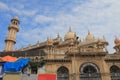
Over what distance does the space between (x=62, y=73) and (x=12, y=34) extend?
94.2ft

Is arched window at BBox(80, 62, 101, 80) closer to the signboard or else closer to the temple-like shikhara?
the temple-like shikhara

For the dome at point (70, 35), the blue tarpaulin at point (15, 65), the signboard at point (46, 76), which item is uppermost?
the dome at point (70, 35)

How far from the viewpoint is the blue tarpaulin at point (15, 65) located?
2959 centimetres

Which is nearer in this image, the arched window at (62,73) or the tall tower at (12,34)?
the arched window at (62,73)

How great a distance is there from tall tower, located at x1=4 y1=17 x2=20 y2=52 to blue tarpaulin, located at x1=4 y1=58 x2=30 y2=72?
2290 centimetres

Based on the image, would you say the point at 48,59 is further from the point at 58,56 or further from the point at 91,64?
the point at 91,64

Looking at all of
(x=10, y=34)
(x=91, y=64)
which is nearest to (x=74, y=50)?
(x=91, y=64)

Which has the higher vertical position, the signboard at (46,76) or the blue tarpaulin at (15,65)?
the blue tarpaulin at (15,65)

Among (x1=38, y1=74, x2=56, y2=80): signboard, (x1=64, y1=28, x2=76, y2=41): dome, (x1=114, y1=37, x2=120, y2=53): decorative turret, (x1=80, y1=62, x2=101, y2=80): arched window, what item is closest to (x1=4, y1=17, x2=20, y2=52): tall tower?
(x1=64, y1=28, x2=76, y2=41): dome

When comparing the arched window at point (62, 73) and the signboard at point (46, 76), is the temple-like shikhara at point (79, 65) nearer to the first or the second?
the arched window at point (62, 73)

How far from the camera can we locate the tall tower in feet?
175

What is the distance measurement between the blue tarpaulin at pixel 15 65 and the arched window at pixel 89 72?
8.41 meters

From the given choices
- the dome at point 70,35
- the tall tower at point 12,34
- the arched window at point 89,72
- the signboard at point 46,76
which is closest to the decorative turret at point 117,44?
the arched window at point 89,72

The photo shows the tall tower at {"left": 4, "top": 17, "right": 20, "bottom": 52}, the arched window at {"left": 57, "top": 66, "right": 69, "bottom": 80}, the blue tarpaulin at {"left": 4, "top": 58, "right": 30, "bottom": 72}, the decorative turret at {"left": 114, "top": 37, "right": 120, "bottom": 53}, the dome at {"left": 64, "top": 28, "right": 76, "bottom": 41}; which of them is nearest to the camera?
the blue tarpaulin at {"left": 4, "top": 58, "right": 30, "bottom": 72}
